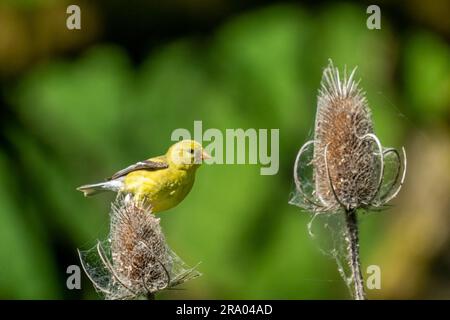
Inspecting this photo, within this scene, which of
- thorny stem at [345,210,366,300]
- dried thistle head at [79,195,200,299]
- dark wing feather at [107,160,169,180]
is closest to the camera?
thorny stem at [345,210,366,300]

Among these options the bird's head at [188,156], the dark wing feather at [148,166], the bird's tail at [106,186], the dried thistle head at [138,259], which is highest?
the bird's head at [188,156]

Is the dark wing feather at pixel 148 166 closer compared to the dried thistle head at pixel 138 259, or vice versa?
the dried thistle head at pixel 138 259

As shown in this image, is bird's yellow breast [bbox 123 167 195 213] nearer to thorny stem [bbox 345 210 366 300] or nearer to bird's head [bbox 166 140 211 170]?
bird's head [bbox 166 140 211 170]

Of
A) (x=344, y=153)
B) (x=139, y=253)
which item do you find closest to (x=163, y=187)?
(x=139, y=253)

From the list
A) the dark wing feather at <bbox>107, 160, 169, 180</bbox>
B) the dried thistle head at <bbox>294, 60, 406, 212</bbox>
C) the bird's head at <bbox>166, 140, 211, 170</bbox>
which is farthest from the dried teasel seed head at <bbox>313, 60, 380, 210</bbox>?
the dark wing feather at <bbox>107, 160, 169, 180</bbox>

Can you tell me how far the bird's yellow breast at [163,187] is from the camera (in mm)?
2451

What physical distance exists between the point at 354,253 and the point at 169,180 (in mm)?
647

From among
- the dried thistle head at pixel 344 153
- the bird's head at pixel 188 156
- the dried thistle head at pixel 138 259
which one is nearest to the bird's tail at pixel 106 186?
the bird's head at pixel 188 156

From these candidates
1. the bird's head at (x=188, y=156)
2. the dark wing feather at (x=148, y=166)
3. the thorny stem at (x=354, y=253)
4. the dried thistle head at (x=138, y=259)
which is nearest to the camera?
the thorny stem at (x=354, y=253)

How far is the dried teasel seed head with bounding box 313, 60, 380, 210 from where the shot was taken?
219cm

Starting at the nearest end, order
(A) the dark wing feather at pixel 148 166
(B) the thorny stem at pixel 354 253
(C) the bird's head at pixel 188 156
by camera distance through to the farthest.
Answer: (B) the thorny stem at pixel 354 253
(C) the bird's head at pixel 188 156
(A) the dark wing feather at pixel 148 166

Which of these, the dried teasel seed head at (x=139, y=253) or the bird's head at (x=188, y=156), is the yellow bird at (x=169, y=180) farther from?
the dried teasel seed head at (x=139, y=253)

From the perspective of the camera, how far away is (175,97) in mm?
3629

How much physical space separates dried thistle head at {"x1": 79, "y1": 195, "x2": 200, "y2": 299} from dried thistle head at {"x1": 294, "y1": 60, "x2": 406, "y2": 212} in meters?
0.33
